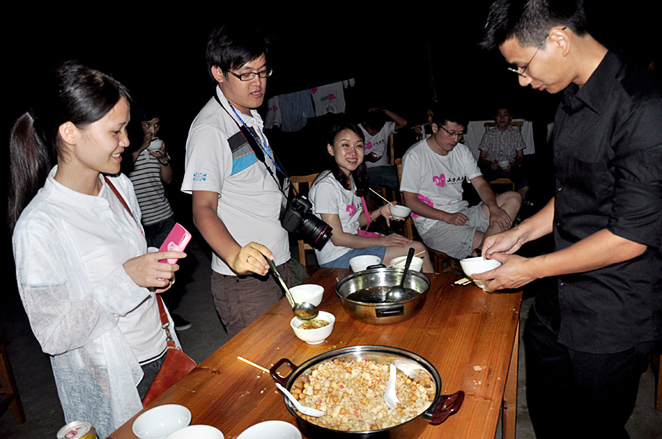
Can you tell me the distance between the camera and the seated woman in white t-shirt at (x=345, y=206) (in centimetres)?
301

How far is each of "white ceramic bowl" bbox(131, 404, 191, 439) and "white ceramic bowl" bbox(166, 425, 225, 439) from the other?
0.22ft

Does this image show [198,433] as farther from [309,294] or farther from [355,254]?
[355,254]

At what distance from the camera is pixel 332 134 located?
3189mm

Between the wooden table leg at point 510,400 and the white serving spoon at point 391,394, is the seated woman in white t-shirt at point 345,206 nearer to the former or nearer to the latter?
the wooden table leg at point 510,400

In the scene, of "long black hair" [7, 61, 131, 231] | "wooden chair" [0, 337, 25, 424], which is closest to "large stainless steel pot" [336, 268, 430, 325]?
"long black hair" [7, 61, 131, 231]

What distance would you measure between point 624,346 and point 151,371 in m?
1.79

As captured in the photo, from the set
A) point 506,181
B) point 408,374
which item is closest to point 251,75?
point 408,374

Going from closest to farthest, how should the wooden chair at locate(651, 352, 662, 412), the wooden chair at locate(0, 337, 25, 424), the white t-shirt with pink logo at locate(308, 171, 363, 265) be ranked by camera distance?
the wooden chair at locate(651, 352, 662, 412) < the wooden chair at locate(0, 337, 25, 424) < the white t-shirt with pink logo at locate(308, 171, 363, 265)

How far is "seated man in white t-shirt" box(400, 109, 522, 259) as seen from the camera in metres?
3.75

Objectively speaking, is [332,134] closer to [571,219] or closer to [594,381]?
[571,219]

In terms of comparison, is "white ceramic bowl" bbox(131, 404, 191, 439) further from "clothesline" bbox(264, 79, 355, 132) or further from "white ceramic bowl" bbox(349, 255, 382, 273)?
"clothesline" bbox(264, 79, 355, 132)

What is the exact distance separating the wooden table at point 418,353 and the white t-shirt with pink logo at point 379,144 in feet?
13.4

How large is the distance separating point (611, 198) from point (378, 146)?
4.65 m

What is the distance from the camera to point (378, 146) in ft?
19.7
